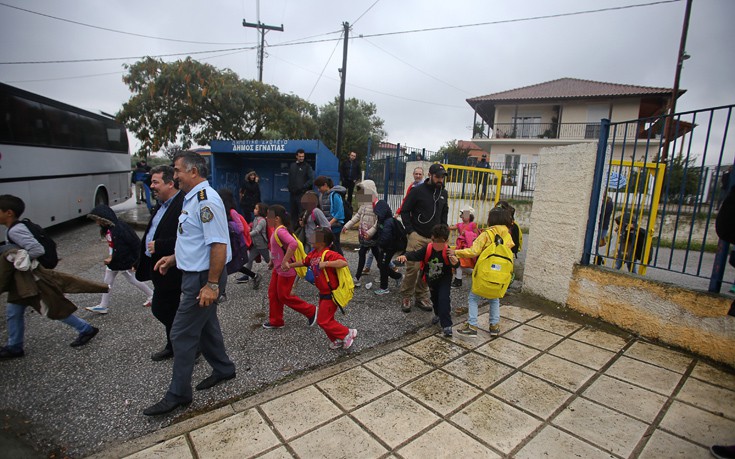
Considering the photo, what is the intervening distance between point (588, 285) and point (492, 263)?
5.27ft

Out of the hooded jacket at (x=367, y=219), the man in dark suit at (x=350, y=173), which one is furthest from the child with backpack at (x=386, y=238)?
the man in dark suit at (x=350, y=173)

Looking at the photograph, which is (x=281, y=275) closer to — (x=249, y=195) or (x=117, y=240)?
(x=117, y=240)

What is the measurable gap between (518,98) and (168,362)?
29.0m

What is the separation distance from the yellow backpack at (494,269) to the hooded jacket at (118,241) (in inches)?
157

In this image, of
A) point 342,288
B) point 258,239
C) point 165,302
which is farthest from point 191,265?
point 258,239

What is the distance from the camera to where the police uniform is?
252cm

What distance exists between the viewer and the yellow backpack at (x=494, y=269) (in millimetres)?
3621

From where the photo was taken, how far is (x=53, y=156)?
850cm

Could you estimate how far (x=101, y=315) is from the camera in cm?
435

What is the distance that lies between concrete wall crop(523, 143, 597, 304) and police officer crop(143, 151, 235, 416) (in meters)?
4.06

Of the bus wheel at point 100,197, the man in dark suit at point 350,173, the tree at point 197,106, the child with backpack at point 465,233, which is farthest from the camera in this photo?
the tree at point 197,106

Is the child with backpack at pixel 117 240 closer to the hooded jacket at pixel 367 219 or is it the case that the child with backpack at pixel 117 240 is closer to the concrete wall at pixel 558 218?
the hooded jacket at pixel 367 219

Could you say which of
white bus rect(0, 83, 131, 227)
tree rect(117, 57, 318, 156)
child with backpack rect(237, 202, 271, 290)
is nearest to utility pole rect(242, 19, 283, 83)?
tree rect(117, 57, 318, 156)

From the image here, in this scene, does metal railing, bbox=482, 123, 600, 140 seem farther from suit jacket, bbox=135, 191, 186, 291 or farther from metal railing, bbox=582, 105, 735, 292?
suit jacket, bbox=135, 191, 186, 291
